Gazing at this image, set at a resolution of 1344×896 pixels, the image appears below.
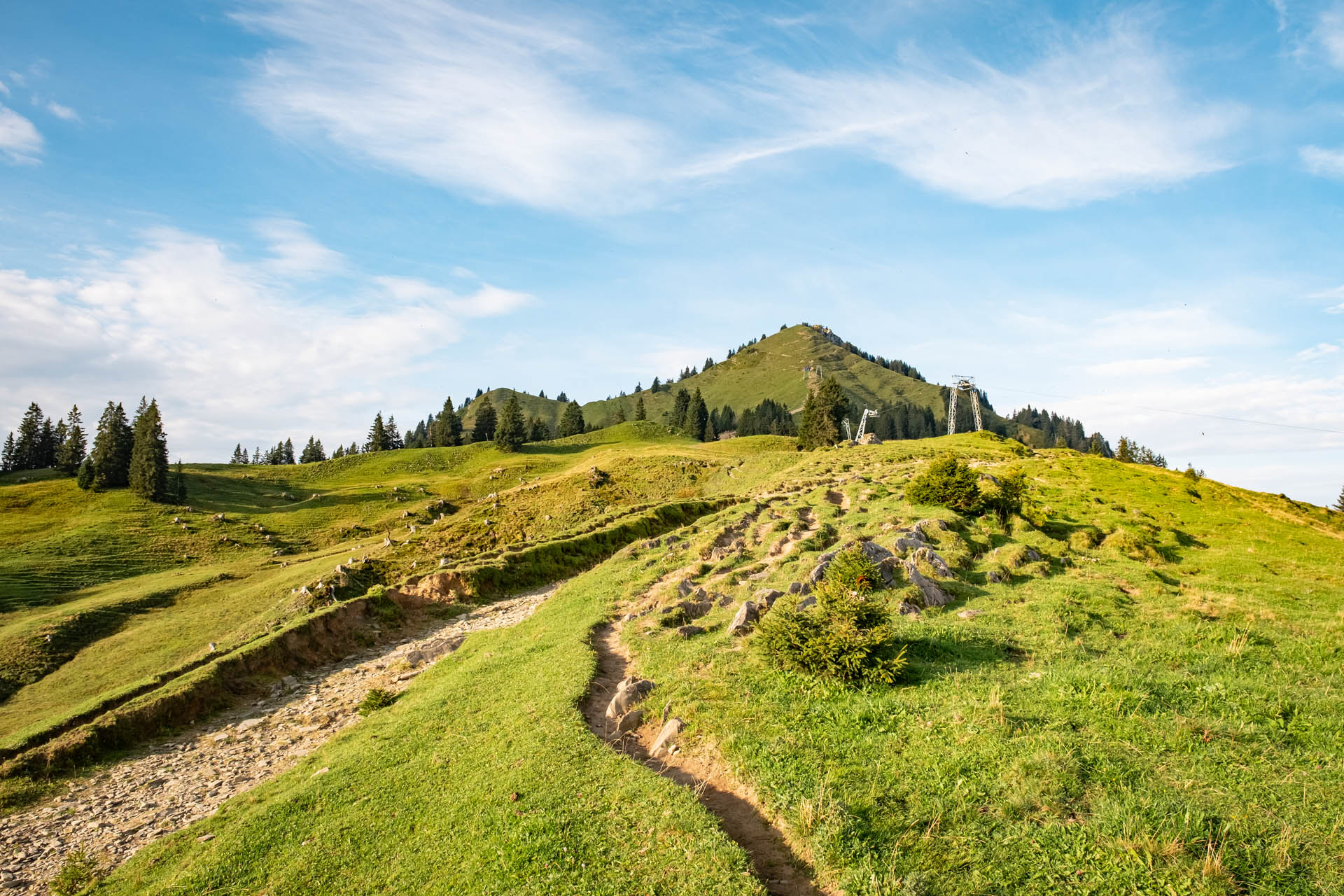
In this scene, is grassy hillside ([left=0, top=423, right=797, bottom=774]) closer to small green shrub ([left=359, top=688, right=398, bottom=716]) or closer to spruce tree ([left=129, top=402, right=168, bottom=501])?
spruce tree ([left=129, top=402, right=168, bottom=501])

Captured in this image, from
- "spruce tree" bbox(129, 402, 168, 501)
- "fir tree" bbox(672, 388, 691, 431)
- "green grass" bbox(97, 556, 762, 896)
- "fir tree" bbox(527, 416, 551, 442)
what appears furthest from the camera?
"fir tree" bbox(672, 388, 691, 431)

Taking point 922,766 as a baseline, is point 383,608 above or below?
below

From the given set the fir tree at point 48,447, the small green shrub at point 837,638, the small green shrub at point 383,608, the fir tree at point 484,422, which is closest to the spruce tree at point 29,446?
the fir tree at point 48,447

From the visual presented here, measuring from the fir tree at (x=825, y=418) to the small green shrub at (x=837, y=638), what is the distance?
→ 8013cm

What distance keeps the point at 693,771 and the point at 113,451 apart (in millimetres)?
88704

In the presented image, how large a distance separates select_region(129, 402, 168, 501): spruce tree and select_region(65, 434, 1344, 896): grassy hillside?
66910 millimetres

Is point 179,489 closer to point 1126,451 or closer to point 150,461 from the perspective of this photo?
point 150,461

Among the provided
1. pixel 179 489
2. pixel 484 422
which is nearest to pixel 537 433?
pixel 484 422

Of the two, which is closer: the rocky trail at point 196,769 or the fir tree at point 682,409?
the rocky trail at point 196,769

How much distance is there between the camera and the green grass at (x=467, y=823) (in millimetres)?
9328

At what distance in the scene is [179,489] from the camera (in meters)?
70.1

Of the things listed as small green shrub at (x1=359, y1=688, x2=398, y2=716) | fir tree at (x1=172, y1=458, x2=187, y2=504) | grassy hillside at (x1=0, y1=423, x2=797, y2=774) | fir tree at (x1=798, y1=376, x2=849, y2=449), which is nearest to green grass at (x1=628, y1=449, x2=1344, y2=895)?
small green shrub at (x1=359, y1=688, x2=398, y2=716)

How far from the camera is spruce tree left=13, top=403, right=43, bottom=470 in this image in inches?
4112

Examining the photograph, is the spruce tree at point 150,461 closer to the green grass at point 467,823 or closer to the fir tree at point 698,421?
the green grass at point 467,823
